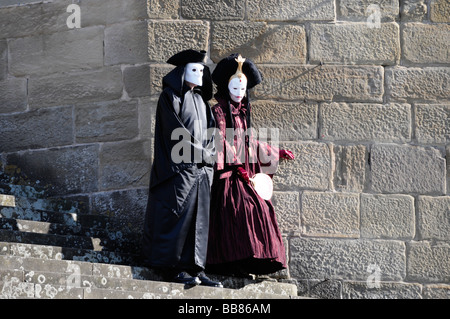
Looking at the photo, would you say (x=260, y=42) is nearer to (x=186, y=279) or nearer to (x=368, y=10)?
(x=368, y=10)

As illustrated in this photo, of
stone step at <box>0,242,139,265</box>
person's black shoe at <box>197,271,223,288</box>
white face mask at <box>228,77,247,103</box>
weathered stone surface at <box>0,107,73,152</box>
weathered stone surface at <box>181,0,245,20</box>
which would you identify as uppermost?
weathered stone surface at <box>181,0,245,20</box>

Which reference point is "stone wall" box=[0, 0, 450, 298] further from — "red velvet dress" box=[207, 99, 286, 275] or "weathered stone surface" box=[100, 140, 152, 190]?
"red velvet dress" box=[207, 99, 286, 275]

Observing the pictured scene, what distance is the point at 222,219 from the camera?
7.61m

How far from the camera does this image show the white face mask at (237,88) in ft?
26.2

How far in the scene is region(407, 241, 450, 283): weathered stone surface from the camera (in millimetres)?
8352

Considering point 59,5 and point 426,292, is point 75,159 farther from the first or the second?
point 426,292

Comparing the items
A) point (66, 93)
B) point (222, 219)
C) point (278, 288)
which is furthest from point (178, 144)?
point (66, 93)

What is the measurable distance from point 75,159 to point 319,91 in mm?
2095

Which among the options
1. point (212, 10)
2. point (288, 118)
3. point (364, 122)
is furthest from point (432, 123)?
point (212, 10)

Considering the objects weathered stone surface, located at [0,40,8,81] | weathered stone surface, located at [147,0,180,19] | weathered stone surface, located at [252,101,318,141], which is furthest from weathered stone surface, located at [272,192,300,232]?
weathered stone surface, located at [0,40,8,81]

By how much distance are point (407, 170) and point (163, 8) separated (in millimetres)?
2388

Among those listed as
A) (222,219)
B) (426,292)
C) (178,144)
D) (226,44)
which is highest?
(226,44)

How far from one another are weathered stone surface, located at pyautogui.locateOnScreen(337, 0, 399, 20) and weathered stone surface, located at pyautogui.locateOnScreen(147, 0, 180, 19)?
135cm

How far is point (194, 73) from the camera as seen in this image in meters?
7.73
